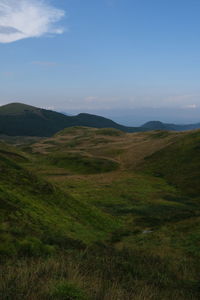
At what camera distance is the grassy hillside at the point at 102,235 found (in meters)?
7.21

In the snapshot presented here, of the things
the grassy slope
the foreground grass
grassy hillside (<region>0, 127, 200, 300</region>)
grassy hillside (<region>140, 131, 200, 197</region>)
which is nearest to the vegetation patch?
grassy hillside (<region>0, 127, 200, 300</region>)

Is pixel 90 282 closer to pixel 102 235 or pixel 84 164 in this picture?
pixel 102 235

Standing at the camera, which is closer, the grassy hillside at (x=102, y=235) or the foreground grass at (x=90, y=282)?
the foreground grass at (x=90, y=282)

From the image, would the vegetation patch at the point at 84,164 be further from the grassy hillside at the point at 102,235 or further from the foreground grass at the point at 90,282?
the foreground grass at the point at 90,282

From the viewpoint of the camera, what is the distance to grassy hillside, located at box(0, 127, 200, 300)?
7.21 meters

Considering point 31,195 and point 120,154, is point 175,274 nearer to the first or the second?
point 31,195

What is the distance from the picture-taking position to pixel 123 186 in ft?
212

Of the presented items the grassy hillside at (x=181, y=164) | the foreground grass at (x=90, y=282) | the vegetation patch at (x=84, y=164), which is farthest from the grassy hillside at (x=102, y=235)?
the vegetation patch at (x=84, y=164)

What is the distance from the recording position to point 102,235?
84.0 feet

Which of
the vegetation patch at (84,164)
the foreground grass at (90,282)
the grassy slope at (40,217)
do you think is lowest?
the vegetation patch at (84,164)

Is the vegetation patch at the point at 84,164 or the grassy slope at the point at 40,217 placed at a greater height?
the grassy slope at the point at 40,217

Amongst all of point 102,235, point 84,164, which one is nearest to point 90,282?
point 102,235

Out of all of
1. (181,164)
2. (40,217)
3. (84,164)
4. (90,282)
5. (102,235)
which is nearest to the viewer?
(90,282)

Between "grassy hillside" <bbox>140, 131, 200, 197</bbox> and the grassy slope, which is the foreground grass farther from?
"grassy hillside" <bbox>140, 131, 200, 197</bbox>
